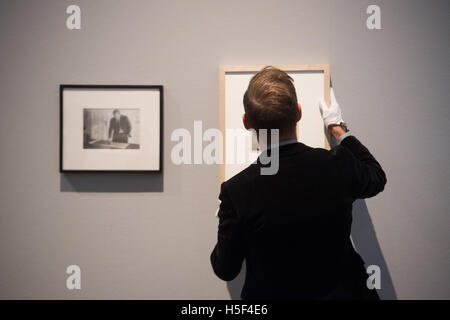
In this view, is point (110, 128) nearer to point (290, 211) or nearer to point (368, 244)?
point (290, 211)

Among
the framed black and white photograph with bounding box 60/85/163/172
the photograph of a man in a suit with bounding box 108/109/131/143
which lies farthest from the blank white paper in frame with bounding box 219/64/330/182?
the photograph of a man in a suit with bounding box 108/109/131/143

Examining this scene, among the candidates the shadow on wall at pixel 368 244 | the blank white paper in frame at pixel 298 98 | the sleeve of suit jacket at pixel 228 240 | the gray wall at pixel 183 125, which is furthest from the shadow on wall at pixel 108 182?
the shadow on wall at pixel 368 244

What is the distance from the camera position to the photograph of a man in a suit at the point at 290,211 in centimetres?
69

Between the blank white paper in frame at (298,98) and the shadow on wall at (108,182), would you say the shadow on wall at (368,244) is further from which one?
the shadow on wall at (108,182)

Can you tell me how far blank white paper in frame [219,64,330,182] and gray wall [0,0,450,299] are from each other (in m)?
0.06

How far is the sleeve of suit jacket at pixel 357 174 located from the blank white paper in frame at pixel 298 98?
31 cm

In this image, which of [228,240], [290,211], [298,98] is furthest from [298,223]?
[298,98]

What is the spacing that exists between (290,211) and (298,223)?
0.04m

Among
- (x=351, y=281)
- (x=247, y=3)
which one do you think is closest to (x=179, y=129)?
(x=247, y=3)

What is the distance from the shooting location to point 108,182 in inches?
46.2

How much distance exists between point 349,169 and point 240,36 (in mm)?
753

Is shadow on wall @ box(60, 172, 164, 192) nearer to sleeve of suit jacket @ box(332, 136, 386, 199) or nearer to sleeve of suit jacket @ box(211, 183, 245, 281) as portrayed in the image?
sleeve of suit jacket @ box(211, 183, 245, 281)

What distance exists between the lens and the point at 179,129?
1166 millimetres

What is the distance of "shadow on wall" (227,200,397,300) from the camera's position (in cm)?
114
